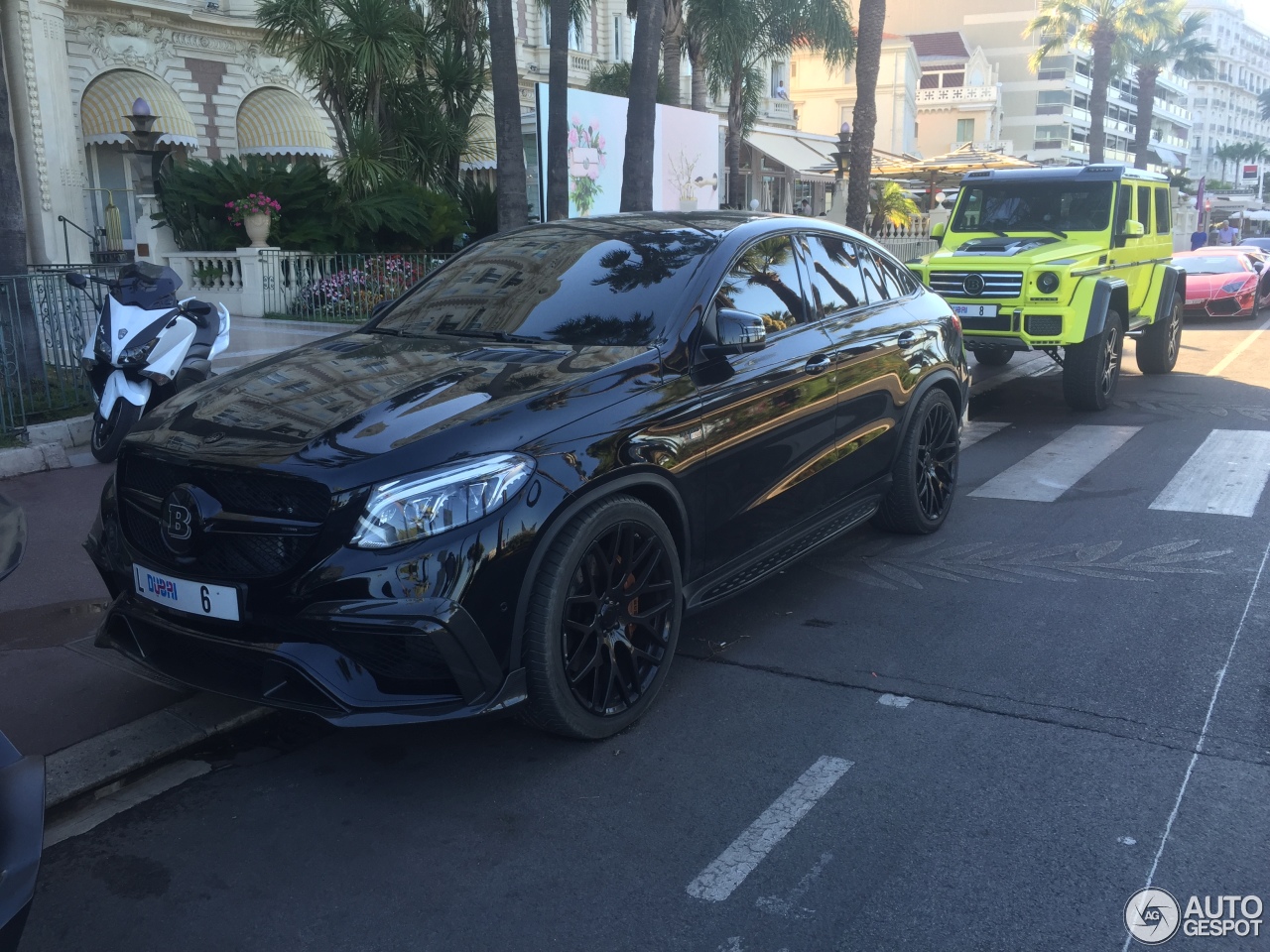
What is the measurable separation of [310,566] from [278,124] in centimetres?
3033

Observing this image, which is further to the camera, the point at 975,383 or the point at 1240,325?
the point at 1240,325

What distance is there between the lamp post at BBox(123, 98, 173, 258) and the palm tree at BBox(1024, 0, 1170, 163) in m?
32.8

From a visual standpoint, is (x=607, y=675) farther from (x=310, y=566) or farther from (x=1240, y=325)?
(x=1240, y=325)

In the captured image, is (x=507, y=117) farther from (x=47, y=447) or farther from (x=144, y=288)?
(x=47, y=447)

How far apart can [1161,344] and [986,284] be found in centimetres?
373

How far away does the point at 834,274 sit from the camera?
5.63m

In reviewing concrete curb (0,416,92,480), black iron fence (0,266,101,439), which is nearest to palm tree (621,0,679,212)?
black iron fence (0,266,101,439)

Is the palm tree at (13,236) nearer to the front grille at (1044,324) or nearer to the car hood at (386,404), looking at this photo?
the car hood at (386,404)

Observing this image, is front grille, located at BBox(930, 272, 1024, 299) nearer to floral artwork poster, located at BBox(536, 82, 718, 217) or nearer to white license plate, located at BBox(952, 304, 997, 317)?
white license plate, located at BBox(952, 304, 997, 317)

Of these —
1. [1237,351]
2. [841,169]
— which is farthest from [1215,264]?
[841,169]

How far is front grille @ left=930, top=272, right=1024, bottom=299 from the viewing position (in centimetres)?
1001

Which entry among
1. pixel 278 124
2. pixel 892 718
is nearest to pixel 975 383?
pixel 892 718

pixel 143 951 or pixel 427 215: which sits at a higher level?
pixel 427 215

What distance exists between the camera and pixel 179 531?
358cm
